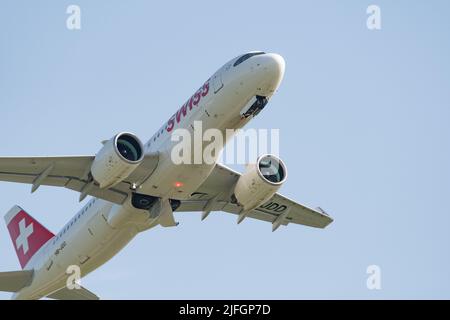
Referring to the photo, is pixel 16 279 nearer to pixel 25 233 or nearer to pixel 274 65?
pixel 25 233

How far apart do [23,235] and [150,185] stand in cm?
1212

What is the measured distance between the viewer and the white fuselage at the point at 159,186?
103 ft

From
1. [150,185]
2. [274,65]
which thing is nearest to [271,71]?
[274,65]

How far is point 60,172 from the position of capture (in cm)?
3406

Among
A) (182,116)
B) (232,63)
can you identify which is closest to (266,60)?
(232,63)

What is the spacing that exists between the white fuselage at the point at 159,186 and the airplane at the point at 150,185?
41 millimetres

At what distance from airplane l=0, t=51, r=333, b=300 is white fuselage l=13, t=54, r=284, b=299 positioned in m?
0.04

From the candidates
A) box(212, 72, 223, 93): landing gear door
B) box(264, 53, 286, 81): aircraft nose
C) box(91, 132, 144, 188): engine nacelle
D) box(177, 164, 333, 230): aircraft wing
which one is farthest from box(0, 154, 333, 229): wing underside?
box(264, 53, 286, 81): aircraft nose

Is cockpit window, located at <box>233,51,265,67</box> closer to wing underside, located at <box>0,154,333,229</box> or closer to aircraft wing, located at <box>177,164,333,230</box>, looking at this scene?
wing underside, located at <box>0,154,333,229</box>

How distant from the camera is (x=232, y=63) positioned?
32.4 m

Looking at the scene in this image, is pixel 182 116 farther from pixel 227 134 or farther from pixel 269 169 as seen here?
pixel 269 169

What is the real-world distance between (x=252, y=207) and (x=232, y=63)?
7140 millimetres

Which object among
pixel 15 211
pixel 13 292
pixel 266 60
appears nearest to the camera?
pixel 266 60

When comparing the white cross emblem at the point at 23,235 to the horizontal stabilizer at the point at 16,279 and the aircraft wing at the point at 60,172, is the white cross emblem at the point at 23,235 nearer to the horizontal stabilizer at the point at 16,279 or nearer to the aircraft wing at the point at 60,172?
the horizontal stabilizer at the point at 16,279
